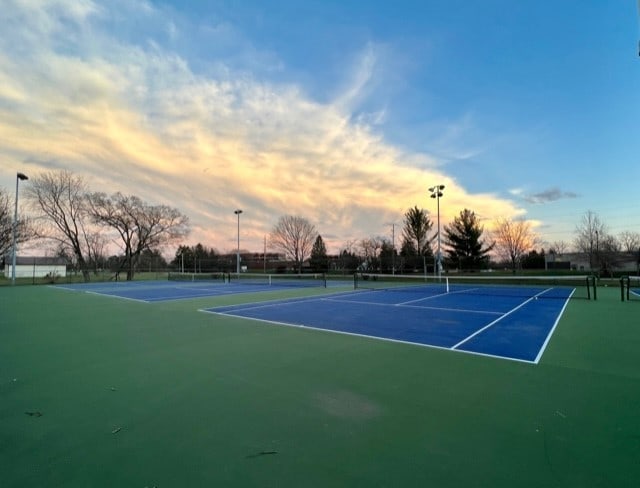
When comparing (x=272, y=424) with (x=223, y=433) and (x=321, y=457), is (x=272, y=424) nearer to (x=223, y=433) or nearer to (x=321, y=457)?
(x=223, y=433)

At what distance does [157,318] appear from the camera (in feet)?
31.5

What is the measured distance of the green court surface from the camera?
2.29m

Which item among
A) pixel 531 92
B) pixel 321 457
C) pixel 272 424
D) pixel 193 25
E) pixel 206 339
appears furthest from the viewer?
pixel 531 92

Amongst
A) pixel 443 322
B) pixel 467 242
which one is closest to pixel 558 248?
pixel 467 242

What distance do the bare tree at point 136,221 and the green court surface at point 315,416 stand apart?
37.4m

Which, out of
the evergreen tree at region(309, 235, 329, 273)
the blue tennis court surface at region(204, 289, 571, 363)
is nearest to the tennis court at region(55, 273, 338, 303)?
the blue tennis court surface at region(204, 289, 571, 363)

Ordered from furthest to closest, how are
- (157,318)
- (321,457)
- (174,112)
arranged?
1. (174,112)
2. (157,318)
3. (321,457)

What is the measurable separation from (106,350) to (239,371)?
3.04 meters

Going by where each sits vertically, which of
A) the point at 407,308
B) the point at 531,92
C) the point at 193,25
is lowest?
the point at 407,308

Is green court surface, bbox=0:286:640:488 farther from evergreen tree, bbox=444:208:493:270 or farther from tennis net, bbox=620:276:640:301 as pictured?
evergreen tree, bbox=444:208:493:270

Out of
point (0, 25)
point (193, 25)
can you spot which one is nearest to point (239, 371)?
point (193, 25)

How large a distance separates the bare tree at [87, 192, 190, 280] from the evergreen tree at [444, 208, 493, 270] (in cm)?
3664

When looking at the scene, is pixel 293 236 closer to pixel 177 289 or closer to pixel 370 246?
pixel 370 246

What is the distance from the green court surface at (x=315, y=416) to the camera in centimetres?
229
